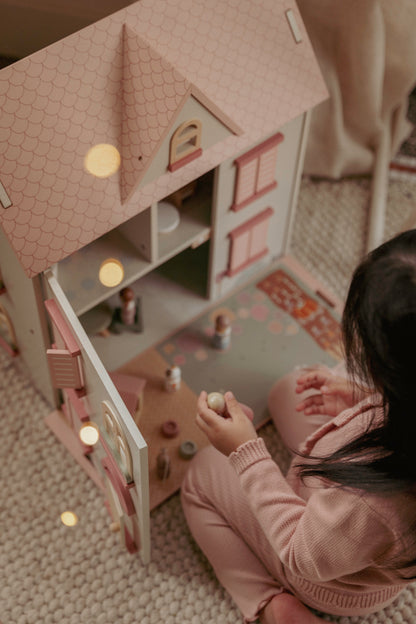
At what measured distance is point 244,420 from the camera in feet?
3.31

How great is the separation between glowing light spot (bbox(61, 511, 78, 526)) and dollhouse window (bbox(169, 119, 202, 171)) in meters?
0.64

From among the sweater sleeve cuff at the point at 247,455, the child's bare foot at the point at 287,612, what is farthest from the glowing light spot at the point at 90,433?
the child's bare foot at the point at 287,612

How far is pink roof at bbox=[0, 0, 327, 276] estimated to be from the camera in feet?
3.11

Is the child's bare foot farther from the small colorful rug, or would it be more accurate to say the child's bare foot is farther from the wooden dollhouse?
the small colorful rug

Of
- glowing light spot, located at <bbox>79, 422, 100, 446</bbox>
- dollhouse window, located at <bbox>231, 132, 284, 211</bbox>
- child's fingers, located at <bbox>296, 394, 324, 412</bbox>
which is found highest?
dollhouse window, located at <bbox>231, 132, 284, 211</bbox>

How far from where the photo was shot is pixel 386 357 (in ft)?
2.23

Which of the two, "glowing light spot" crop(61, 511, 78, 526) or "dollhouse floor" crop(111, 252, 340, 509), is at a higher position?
"dollhouse floor" crop(111, 252, 340, 509)

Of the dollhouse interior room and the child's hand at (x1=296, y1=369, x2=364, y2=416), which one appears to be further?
the child's hand at (x1=296, y1=369, x2=364, y2=416)

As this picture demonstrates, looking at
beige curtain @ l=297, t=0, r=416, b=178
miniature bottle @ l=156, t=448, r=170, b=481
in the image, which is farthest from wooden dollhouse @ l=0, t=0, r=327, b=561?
beige curtain @ l=297, t=0, r=416, b=178

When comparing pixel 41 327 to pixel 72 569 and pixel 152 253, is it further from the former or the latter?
pixel 72 569

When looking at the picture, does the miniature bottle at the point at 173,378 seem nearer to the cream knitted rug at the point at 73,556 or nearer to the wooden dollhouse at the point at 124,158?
the wooden dollhouse at the point at 124,158

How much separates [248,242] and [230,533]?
22.5 inches

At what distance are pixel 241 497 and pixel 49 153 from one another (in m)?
0.62

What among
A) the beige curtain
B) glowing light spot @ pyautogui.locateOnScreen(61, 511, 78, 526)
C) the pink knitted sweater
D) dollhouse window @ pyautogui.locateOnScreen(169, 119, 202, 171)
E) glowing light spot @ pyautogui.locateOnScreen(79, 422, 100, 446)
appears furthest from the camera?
the beige curtain
